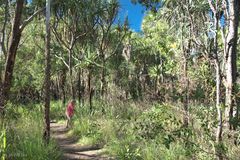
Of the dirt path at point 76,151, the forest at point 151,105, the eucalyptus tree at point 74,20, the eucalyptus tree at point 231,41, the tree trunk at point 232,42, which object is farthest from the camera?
the eucalyptus tree at point 74,20

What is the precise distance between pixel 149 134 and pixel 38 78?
22545 mm

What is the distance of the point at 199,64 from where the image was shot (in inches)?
407

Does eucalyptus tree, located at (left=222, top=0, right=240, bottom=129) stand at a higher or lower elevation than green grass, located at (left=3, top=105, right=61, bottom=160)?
higher

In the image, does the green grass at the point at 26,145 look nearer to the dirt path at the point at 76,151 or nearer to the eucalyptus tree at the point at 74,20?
the dirt path at the point at 76,151

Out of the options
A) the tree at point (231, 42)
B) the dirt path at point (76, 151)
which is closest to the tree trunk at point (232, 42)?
the tree at point (231, 42)

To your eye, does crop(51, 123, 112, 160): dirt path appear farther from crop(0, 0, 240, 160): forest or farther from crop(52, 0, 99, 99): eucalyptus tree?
crop(52, 0, 99, 99): eucalyptus tree

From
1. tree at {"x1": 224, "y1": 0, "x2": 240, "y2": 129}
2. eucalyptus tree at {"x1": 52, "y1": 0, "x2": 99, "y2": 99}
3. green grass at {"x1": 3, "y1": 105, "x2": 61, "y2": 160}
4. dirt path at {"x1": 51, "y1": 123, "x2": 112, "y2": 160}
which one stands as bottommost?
dirt path at {"x1": 51, "y1": 123, "x2": 112, "y2": 160}

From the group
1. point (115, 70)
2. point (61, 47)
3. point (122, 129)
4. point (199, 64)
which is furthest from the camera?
point (115, 70)

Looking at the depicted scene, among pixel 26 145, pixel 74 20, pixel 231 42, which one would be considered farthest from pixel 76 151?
pixel 74 20

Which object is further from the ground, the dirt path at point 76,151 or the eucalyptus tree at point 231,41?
the eucalyptus tree at point 231,41

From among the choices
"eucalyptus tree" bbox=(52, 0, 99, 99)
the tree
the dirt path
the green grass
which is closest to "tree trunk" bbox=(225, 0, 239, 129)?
the tree

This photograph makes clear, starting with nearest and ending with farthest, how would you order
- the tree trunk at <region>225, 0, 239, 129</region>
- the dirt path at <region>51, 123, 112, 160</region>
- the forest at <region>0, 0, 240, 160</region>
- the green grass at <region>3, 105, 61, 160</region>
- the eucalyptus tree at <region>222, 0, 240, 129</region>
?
1. the forest at <region>0, 0, 240, 160</region>
2. the green grass at <region>3, 105, 61, 160</region>
3. the eucalyptus tree at <region>222, 0, 240, 129</region>
4. the tree trunk at <region>225, 0, 239, 129</region>
5. the dirt path at <region>51, 123, 112, 160</region>

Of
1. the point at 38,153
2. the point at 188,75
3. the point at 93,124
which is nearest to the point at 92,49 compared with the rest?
the point at 93,124

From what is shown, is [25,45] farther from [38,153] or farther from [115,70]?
[38,153]
